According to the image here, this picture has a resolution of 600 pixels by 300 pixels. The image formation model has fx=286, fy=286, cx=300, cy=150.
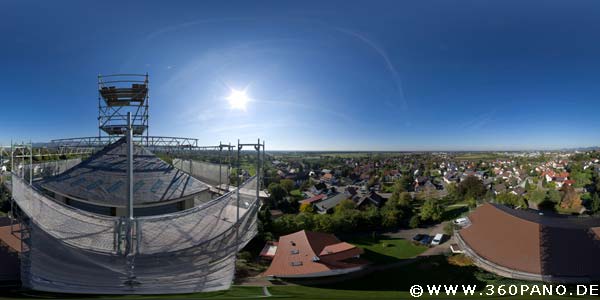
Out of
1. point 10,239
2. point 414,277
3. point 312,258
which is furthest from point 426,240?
point 10,239

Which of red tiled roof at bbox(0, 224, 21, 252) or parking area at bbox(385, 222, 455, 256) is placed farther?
parking area at bbox(385, 222, 455, 256)

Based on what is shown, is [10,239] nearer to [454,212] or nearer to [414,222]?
[414,222]

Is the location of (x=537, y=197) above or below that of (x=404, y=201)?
below

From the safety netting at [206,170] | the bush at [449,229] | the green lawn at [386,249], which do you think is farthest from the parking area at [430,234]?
the safety netting at [206,170]

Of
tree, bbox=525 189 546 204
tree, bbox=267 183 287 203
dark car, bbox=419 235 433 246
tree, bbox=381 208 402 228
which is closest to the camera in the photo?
dark car, bbox=419 235 433 246

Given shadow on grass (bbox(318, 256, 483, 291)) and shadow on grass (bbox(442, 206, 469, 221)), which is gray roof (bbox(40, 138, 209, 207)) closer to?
shadow on grass (bbox(318, 256, 483, 291))

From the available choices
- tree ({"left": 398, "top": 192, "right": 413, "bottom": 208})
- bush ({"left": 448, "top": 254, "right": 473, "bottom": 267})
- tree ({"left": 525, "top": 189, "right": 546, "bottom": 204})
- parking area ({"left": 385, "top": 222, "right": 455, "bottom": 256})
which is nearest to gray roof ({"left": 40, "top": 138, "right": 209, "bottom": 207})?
bush ({"left": 448, "top": 254, "right": 473, "bottom": 267})
